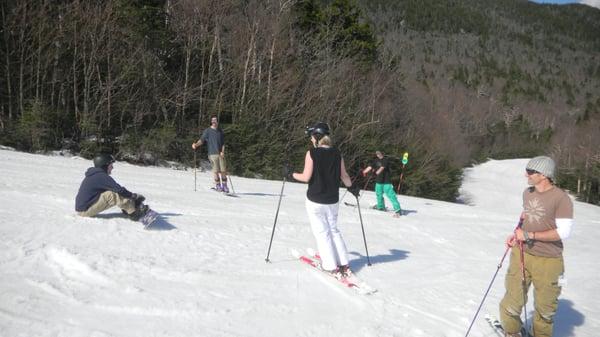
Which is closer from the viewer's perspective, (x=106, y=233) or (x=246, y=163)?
(x=106, y=233)

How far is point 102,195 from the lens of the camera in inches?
275

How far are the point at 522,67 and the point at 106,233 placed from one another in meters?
170

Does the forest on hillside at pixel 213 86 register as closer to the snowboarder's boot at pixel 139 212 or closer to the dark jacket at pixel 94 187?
the dark jacket at pixel 94 187

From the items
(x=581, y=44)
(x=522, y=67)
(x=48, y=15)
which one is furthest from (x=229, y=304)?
(x=581, y=44)

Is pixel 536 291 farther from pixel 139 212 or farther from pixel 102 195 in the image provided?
pixel 102 195

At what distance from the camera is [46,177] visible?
1120 cm

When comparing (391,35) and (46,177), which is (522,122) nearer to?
(391,35)

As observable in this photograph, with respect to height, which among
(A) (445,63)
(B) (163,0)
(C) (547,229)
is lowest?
(C) (547,229)

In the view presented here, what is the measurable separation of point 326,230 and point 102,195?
3700mm

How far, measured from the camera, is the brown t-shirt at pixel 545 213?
452cm

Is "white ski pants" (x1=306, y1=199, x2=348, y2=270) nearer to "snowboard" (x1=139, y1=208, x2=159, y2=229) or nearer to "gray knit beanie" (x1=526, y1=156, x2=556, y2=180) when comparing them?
"gray knit beanie" (x1=526, y1=156, x2=556, y2=180)

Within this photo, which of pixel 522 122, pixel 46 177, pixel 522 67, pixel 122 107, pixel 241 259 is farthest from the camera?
pixel 522 67

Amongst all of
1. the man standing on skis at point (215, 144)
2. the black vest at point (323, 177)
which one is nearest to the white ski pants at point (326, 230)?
the black vest at point (323, 177)

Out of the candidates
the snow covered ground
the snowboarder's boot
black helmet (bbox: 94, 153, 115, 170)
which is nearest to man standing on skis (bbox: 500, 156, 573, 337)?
the snow covered ground
